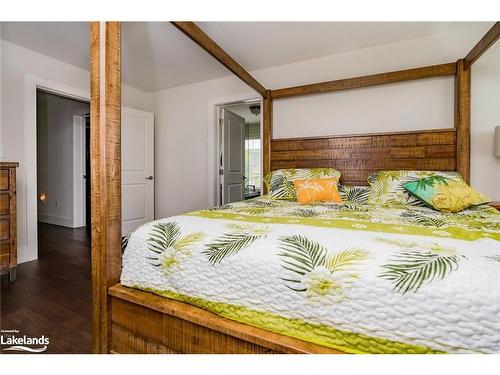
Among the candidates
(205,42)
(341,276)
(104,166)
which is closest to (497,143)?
(341,276)

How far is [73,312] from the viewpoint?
1742mm

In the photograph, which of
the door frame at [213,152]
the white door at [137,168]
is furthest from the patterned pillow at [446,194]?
the white door at [137,168]

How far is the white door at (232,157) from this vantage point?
12.5 ft

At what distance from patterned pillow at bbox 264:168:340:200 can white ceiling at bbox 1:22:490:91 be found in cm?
130

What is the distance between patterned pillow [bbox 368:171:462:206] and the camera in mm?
1933

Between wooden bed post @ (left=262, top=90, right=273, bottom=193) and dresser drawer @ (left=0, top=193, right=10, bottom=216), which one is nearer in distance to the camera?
dresser drawer @ (left=0, top=193, right=10, bottom=216)

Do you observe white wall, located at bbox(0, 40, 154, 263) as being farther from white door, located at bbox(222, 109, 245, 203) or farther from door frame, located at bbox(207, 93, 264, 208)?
white door, located at bbox(222, 109, 245, 203)

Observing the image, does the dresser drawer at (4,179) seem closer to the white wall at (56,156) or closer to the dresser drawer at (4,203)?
the dresser drawer at (4,203)

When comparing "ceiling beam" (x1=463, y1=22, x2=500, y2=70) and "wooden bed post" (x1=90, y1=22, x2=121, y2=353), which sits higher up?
"ceiling beam" (x1=463, y1=22, x2=500, y2=70)

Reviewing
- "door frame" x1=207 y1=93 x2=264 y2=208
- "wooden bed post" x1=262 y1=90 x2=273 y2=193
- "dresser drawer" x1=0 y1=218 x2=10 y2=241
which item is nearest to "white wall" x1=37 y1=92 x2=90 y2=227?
"door frame" x1=207 y1=93 x2=264 y2=208
